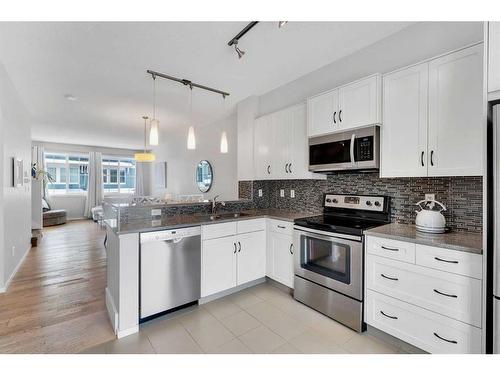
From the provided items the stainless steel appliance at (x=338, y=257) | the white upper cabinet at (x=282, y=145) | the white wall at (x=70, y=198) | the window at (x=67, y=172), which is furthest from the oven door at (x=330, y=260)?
the window at (x=67, y=172)

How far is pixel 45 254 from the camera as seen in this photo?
13.7 ft

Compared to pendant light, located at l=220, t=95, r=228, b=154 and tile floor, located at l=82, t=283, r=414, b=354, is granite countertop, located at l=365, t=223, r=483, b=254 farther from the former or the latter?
pendant light, located at l=220, t=95, r=228, b=154

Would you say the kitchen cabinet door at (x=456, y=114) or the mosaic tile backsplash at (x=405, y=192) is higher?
the kitchen cabinet door at (x=456, y=114)

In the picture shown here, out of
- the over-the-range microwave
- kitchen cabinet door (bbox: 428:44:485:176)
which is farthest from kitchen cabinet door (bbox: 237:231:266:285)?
kitchen cabinet door (bbox: 428:44:485:176)

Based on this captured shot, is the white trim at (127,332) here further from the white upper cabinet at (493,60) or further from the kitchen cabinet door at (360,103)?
the white upper cabinet at (493,60)

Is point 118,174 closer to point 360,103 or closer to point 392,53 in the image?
point 360,103

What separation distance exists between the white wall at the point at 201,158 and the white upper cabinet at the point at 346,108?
7.11 ft

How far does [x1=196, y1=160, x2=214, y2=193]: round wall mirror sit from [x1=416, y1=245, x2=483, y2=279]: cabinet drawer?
163 inches

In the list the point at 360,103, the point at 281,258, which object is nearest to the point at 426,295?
the point at 281,258

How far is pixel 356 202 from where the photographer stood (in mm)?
2566

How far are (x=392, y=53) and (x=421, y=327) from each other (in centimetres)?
233

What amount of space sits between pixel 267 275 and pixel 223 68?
99.1 inches

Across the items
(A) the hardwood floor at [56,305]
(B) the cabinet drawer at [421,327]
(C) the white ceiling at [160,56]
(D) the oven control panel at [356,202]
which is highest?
(C) the white ceiling at [160,56]

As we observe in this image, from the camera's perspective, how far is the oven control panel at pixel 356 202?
7.86 ft
